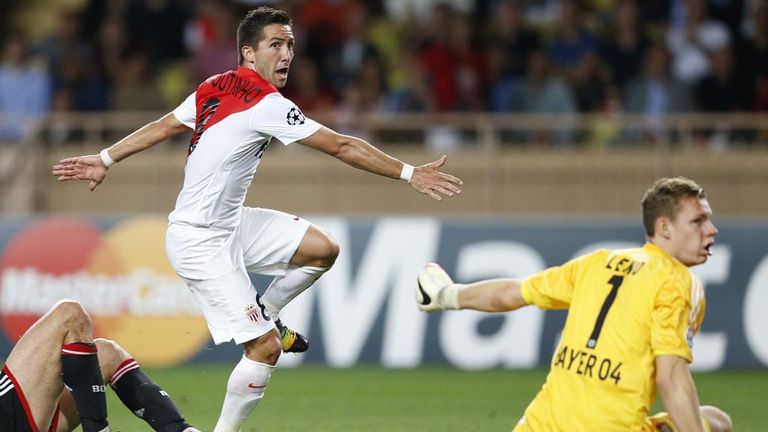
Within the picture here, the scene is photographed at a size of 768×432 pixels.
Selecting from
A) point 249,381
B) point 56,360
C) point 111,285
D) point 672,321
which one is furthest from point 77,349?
point 111,285

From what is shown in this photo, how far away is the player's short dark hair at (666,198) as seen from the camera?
5.64 m

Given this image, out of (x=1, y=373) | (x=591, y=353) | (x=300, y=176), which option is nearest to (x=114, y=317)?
(x=300, y=176)

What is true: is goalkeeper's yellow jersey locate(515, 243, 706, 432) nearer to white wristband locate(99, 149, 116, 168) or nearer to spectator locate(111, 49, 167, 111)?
white wristband locate(99, 149, 116, 168)

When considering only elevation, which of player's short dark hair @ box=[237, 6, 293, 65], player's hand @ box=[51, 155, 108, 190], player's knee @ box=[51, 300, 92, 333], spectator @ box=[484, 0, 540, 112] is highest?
spectator @ box=[484, 0, 540, 112]

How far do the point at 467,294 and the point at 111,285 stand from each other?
307 inches

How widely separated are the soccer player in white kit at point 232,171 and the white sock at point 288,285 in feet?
1.13

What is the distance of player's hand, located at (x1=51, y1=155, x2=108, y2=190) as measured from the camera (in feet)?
24.7

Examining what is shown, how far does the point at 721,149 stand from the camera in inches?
543

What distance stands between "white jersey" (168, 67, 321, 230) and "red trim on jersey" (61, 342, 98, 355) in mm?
1675

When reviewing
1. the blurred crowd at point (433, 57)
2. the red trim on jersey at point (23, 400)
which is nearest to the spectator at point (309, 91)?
the blurred crowd at point (433, 57)

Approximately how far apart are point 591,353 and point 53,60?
12.0 metres

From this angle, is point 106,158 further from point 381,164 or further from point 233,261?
point 381,164

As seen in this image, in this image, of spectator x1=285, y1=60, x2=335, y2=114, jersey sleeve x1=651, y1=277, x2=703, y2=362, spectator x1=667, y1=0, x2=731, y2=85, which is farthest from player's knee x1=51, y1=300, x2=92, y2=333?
spectator x1=667, y1=0, x2=731, y2=85

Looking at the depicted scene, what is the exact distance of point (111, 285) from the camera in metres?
13.3
